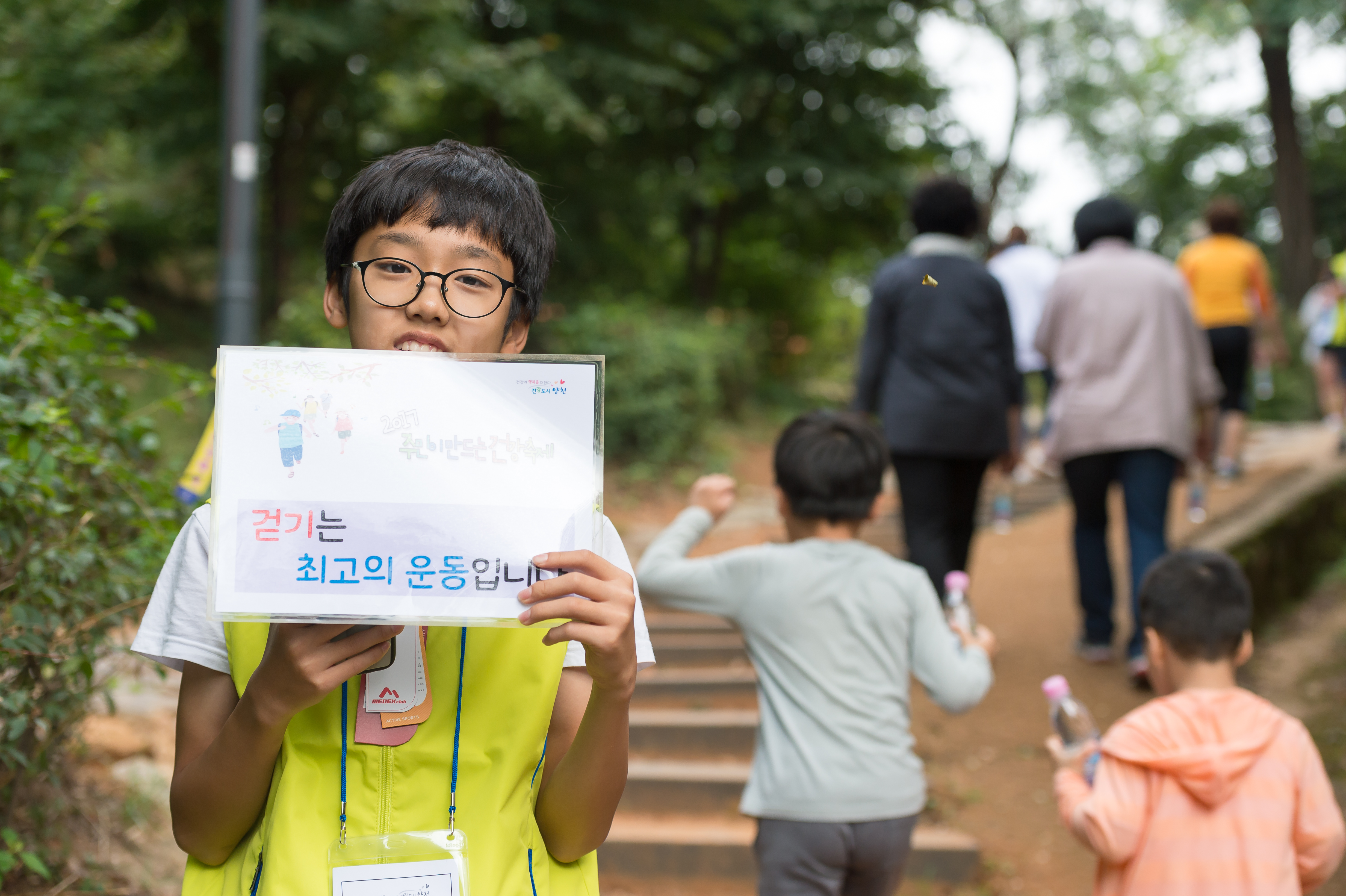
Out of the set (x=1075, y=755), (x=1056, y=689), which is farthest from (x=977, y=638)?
(x=1075, y=755)

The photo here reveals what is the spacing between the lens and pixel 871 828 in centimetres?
264

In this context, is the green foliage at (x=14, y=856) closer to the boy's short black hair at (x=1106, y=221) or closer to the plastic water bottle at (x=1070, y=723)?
the plastic water bottle at (x=1070, y=723)

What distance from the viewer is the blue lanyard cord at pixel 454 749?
4.70 feet

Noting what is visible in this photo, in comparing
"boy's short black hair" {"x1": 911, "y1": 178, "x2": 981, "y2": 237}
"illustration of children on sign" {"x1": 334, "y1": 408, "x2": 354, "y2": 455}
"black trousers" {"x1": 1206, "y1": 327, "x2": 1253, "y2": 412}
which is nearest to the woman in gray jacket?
"boy's short black hair" {"x1": 911, "y1": 178, "x2": 981, "y2": 237}

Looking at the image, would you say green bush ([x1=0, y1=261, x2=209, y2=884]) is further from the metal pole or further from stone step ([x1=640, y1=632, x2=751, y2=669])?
stone step ([x1=640, y1=632, x2=751, y2=669])

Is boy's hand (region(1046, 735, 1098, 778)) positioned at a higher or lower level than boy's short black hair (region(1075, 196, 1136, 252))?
lower

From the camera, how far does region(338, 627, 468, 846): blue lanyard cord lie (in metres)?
1.43

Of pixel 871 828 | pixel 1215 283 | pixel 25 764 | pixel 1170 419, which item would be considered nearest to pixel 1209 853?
pixel 871 828

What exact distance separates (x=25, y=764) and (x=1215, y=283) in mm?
7486

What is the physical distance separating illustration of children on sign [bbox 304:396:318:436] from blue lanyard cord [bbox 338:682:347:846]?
1.10 ft

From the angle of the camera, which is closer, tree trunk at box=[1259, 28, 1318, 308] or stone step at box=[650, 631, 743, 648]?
stone step at box=[650, 631, 743, 648]

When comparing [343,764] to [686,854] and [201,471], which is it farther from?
[686,854]

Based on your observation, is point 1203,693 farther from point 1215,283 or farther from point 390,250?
point 1215,283

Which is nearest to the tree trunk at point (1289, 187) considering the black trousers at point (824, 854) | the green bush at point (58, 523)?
the black trousers at point (824, 854)
